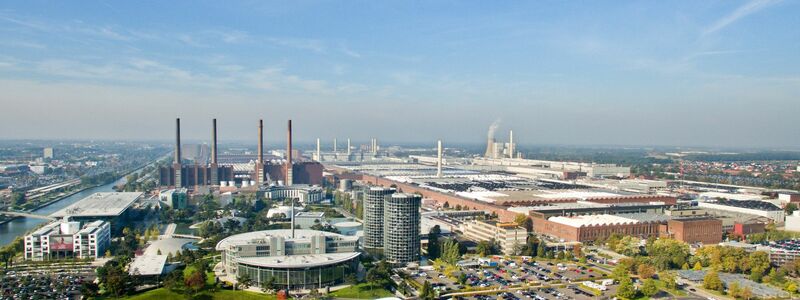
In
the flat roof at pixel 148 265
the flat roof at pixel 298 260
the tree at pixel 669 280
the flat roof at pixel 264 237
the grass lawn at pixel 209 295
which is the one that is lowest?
the grass lawn at pixel 209 295

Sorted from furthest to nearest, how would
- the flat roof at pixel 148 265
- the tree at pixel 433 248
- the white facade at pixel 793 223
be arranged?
1. the white facade at pixel 793 223
2. the tree at pixel 433 248
3. the flat roof at pixel 148 265

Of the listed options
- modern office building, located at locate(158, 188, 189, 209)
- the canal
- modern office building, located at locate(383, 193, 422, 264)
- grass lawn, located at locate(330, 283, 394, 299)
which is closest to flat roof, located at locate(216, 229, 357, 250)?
modern office building, located at locate(383, 193, 422, 264)

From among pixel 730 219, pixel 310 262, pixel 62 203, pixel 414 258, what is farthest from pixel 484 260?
pixel 62 203

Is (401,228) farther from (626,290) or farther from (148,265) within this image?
(148,265)

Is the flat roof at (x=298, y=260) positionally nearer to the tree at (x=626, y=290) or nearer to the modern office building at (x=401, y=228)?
the modern office building at (x=401, y=228)

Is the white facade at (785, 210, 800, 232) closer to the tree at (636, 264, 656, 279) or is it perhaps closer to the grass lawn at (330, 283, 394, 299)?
the tree at (636, 264, 656, 279)

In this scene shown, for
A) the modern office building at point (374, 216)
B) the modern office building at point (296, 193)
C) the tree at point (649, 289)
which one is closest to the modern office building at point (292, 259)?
the modern office building at point (374, 216)
